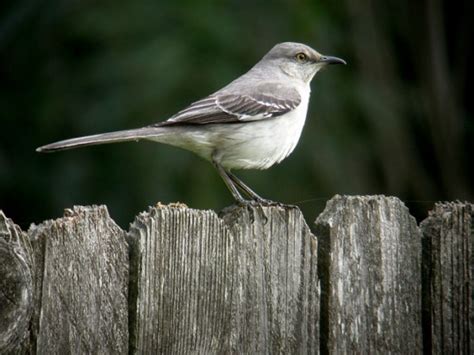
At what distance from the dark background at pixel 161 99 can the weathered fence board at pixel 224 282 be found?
3712 mm

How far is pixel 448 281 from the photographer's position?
3.40 m

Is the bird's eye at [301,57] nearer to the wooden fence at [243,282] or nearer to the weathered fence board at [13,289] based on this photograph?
the wooden fence at [243,282]

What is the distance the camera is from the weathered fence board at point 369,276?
3.28 metres

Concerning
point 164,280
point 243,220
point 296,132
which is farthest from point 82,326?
point 296,132

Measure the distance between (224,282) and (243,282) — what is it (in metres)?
0.08

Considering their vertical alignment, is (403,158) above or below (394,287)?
above

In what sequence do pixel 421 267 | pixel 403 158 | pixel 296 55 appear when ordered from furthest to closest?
pixel 403 158, pixel 296 55, pixel 421 267

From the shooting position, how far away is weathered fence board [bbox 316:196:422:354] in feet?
10.7

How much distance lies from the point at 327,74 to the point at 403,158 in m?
1.34

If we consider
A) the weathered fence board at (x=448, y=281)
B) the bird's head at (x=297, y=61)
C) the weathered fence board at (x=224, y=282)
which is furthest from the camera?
the bird's head at (x=297, y=61)

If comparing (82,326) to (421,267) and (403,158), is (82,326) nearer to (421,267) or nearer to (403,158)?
(421,267)

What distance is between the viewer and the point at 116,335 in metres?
2.91

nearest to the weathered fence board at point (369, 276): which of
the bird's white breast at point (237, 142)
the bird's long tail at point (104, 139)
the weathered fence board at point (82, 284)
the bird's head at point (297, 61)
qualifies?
the weathered fence board at point (82, 284)

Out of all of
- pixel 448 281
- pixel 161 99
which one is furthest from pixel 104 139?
pixel 161 99
